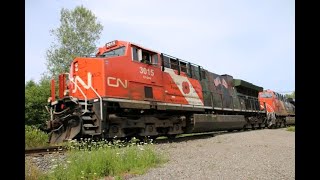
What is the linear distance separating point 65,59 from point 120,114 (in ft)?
82.7

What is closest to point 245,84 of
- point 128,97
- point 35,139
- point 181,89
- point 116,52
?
point 181,89

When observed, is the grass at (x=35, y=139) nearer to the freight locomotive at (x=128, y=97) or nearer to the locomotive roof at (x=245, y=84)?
the freight locomotive at (x=128, y=97)

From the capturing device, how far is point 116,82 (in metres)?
10.7

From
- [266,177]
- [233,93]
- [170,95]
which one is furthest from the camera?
[233,93]

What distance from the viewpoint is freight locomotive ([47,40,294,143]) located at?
10078 mm

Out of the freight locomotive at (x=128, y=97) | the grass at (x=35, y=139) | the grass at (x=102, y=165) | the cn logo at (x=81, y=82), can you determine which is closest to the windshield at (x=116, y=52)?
the freight locomotive at (x=128, y=97)

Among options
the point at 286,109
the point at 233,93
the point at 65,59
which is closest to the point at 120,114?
the point at 233,93

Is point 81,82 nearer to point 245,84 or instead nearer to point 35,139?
point 35,139

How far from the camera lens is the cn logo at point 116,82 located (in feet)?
34.1

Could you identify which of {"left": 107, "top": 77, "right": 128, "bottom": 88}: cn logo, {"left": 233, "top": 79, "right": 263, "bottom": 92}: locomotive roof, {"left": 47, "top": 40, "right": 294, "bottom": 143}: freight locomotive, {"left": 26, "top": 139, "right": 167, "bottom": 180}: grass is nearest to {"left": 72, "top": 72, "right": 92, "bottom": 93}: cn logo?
{"left": 47, "top": 40, "right": 294, "bottom": 143}: freight locomotive

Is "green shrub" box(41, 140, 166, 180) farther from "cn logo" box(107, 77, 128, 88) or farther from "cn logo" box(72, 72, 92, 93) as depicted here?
"cn logo" box(72, 72, 92, 93)
